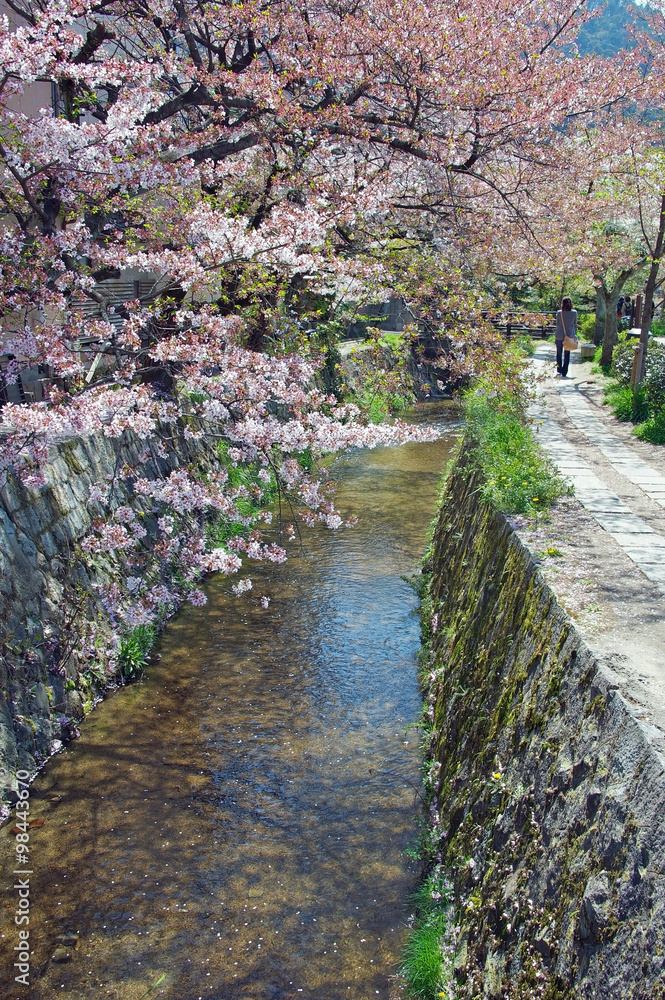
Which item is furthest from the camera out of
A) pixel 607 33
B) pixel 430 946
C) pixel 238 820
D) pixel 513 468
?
pixel 607 33

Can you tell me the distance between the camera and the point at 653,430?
35.1ft

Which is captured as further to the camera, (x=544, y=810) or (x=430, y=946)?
(x=430, y=946)

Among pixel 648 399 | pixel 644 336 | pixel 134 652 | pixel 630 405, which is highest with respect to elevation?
pixel 644 336

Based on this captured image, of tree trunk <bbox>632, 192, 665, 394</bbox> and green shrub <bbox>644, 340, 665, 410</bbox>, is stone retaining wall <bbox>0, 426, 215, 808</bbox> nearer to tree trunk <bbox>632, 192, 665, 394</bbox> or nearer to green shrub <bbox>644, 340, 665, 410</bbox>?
green shrub <bbox>644, 340, 665, 410</bbox>

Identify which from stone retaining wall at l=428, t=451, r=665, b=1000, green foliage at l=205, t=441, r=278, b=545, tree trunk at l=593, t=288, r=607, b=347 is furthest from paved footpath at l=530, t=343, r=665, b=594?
tree trunk at l=593, t=288, r=607, b=347

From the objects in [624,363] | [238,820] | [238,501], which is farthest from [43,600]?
[624,363]

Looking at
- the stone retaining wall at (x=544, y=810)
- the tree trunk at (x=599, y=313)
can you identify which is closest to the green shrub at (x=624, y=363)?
the tree trunk at (x=599, y=313)

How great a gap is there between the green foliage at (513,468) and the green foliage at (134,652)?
4535mm

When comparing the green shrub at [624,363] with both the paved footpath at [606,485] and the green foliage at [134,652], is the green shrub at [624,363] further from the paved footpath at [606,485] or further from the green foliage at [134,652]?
the green foliage at [134,652]

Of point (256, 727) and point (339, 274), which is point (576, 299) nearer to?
point (339, 274)

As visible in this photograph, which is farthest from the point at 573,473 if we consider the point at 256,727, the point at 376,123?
the point at 376,123

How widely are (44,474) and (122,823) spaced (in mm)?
3618

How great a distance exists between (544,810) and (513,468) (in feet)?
14.7

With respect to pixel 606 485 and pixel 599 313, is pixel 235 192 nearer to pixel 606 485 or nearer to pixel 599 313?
pixel 606 485
